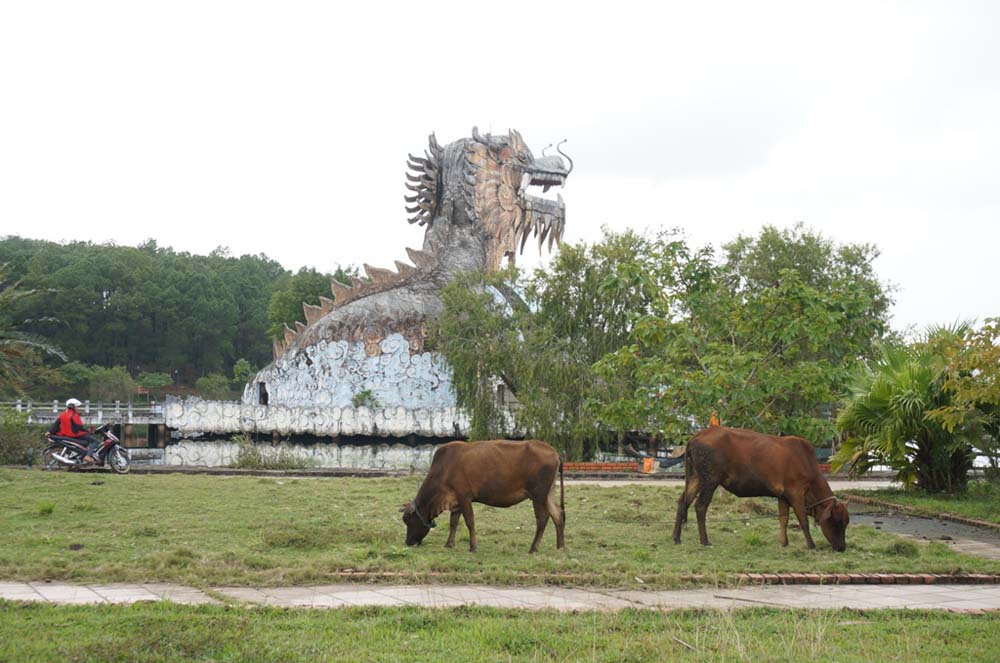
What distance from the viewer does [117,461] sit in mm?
19719

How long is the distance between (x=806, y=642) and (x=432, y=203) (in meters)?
35.0

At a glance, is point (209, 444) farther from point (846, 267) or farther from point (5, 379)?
point (846, 267)

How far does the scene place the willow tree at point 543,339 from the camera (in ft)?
90.8

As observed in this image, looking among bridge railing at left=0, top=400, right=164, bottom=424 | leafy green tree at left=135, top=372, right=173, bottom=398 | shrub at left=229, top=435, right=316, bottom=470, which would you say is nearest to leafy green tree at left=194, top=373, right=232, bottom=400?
leafy green tree at left=135, top=372, right=173, bottom=398

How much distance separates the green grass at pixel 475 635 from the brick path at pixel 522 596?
1.25ft

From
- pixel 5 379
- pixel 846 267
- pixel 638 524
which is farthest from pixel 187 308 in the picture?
pixel 638 524

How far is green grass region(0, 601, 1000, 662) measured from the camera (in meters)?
6.12

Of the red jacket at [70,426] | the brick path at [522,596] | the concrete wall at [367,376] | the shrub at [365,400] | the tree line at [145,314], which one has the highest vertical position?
the tree line at [145,314]

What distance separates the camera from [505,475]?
10.5 metres

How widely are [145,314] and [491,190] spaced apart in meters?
40.6

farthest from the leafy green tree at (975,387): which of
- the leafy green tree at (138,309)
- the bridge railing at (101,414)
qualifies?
the leafy green tree at (138,309)

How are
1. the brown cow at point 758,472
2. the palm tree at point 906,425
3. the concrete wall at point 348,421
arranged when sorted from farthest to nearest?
the concrete wall at point 348,421, the palm tree at point 906,425, the brown cow at point 758,472

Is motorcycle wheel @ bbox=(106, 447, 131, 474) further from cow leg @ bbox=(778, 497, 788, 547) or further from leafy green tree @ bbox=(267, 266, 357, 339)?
leafy green tree @ bbox=(267, 266, 357, 339)

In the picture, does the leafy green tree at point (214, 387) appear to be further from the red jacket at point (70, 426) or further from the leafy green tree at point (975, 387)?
the leafy green tree at point (975, 387)
